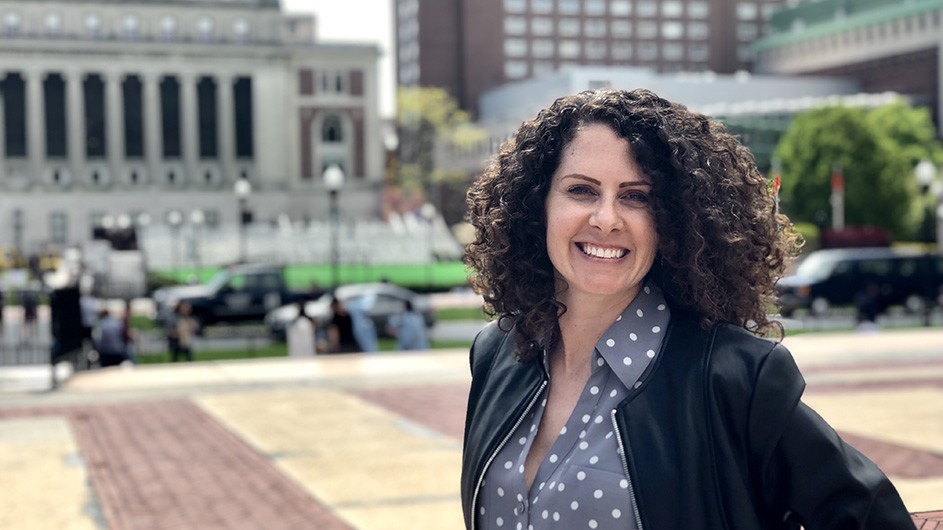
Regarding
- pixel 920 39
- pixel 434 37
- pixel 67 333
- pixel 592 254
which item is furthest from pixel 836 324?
pixel 434 37

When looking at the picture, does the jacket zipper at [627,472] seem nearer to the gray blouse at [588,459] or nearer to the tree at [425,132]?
the gray blouse at [588,459]

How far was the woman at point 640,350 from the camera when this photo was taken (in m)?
2.74

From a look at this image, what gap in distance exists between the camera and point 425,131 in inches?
3752

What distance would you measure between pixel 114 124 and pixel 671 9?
63.0 m

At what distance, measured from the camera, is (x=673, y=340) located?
9.68 feet

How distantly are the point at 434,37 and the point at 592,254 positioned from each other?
132561 millimetres

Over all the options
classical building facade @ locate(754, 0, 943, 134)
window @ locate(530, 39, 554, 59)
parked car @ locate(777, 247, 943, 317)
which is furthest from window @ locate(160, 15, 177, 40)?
parked car @ locate(777, 247, 943, 317)

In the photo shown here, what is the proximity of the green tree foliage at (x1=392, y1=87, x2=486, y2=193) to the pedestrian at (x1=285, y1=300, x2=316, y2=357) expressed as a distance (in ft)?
225

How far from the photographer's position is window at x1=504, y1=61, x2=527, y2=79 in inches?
5172

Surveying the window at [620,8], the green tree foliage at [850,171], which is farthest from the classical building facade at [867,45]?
the green tree foliage at [850,171]

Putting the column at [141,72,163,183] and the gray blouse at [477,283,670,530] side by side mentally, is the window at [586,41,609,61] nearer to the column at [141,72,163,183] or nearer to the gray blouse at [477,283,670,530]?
the column at [141,72,163,183]

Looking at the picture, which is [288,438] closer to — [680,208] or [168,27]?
[680,208]

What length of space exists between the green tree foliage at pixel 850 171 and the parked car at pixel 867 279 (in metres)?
30.7

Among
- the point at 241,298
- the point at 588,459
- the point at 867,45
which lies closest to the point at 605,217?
the point at 588,459
